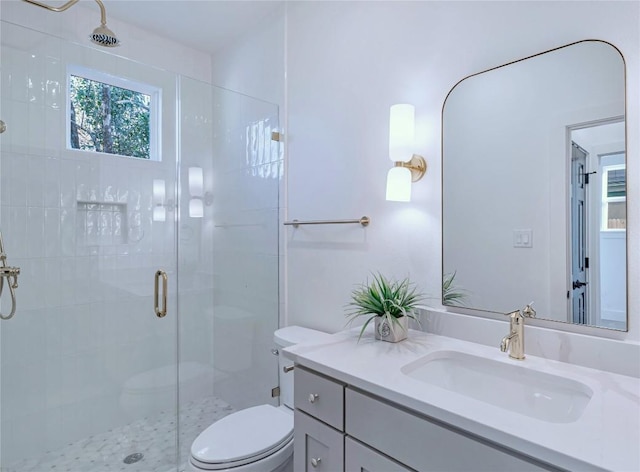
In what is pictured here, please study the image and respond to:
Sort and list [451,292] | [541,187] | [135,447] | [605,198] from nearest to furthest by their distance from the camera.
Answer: [605,198] < [541,187] < [451,292] < [135,447]

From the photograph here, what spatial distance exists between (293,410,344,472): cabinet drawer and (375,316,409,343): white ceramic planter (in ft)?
1.29

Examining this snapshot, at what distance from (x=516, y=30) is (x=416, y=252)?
889 mm

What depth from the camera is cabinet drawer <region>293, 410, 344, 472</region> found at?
1080 mm

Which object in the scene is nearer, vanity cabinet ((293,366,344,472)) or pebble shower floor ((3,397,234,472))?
vanity cabinet ((293,366,344,472))

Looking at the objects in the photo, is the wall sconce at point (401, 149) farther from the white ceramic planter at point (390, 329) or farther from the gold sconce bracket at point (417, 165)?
the white ceramic planter at point (390, 329)

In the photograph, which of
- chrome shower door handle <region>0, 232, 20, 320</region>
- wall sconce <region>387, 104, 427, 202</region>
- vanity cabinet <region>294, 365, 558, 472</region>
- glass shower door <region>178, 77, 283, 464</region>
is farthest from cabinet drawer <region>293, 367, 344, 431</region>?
Answer: chrome shower door handle <region>0, 232, 20, 320</region>

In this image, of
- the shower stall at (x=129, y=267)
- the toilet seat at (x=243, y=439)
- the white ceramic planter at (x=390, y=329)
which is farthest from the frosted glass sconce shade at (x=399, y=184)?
the toilet seat at (x=243, y=439)

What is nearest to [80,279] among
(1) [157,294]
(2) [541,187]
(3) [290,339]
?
(1) [157,294]

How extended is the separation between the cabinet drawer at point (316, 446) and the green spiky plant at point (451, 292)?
0.67m

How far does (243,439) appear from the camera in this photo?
156 cm

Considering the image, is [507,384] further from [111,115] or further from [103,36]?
[111,115]

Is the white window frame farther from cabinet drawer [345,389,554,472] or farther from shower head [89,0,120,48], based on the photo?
shower head [89,0,120,48]

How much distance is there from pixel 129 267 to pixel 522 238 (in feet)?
7.08

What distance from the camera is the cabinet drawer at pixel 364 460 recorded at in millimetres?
946
